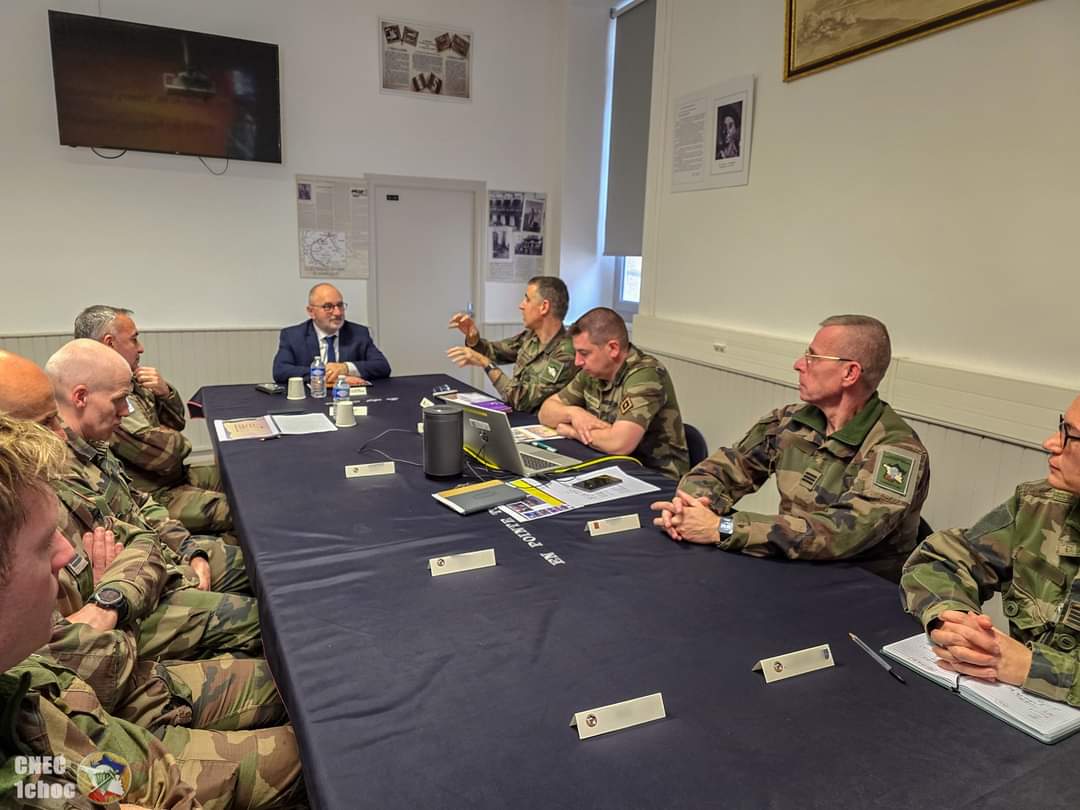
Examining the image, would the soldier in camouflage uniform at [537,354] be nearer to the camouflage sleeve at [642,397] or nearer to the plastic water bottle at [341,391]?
the plastic water bottle at [341,391]

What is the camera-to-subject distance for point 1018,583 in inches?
55.1

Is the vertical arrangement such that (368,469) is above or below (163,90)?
below

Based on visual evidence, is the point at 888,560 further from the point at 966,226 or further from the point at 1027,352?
the point at 966,226

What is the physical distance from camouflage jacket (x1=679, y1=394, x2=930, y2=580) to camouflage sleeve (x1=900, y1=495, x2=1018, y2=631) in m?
0.19

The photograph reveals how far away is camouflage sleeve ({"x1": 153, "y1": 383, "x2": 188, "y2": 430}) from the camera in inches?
118

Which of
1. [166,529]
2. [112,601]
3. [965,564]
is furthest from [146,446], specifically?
[965,564]

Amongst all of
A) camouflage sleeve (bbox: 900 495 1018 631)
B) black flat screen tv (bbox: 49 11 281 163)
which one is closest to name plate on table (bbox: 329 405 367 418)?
camouflage sleeve (bbox: 900 495 1018 631)

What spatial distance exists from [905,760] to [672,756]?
0.34 meters

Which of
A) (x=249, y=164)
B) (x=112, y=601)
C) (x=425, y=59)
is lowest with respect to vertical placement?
(x=112, y=601)

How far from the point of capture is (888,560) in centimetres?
178

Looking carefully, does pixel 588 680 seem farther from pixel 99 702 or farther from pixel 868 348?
pixel 868 348

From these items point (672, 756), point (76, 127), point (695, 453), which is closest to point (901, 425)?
point (695, 453)

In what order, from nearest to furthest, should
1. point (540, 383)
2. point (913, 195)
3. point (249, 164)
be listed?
1. point (913, 195)
2. point (540, 383)
3. point (249, 164)

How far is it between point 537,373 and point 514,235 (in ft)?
8.61
